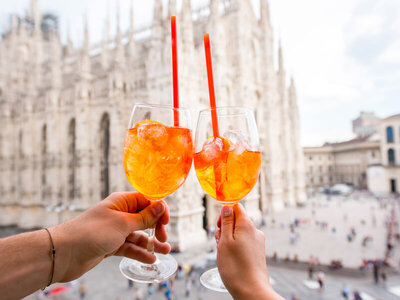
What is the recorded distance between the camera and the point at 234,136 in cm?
127

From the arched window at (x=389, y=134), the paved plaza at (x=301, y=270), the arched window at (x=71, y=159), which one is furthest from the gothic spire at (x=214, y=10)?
the arched window at (x=389, y=134)

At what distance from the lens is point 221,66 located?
559 inches

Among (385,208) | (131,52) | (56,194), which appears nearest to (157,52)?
(131,52)

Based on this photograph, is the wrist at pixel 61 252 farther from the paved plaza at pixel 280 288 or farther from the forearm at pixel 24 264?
the paved plaza at pixel 280 288

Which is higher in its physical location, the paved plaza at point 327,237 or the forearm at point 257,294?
the forearm at point 257,294

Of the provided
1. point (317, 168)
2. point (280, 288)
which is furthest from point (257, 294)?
point (317, 168)

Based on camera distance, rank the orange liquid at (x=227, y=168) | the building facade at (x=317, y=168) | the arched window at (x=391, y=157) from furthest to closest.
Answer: the building facade at (x=317, y=168) → the arched window at (x=391, y=157) → the orange liquid at (x=227, y=168)

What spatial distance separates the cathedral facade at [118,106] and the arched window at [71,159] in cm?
6

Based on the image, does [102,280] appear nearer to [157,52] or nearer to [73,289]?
[73,289]

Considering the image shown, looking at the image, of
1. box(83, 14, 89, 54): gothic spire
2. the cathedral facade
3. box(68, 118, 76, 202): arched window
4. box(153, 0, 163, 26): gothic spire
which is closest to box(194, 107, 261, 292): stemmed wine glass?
the cathedral facade

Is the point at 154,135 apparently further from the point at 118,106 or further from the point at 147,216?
the point at 118,106

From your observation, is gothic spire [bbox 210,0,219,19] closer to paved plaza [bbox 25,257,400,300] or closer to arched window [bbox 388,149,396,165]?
paved plaza [bbox 25,257,400,300]

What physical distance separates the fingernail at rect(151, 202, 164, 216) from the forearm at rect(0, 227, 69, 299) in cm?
44

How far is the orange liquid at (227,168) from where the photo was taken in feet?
3.93
